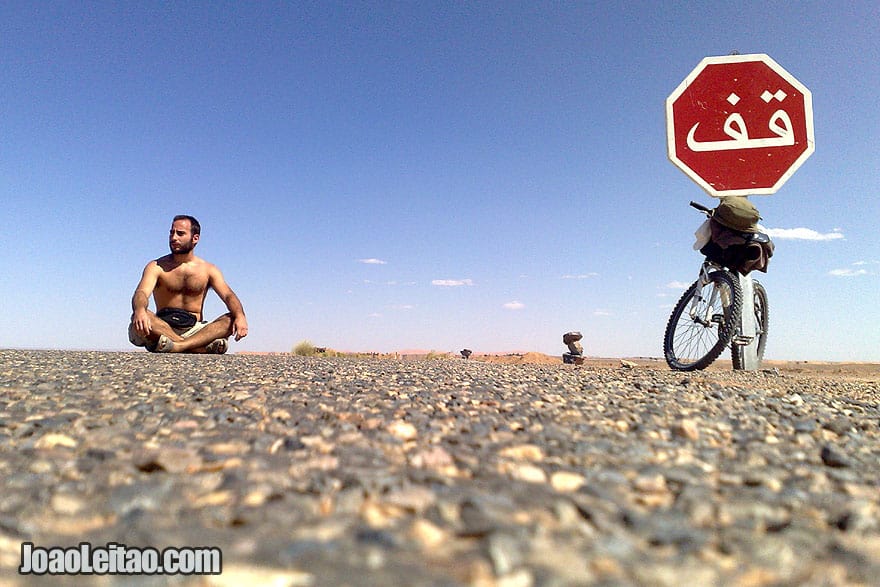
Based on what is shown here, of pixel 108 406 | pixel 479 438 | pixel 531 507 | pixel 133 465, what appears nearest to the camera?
pixel 531 507

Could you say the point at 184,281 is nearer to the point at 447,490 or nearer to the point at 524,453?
the point at 524,453

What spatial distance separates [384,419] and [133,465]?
754 millimetres

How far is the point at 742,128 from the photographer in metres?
5.30

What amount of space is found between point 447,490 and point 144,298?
266 inches

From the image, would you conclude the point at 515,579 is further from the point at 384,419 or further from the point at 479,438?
the point at 384,419

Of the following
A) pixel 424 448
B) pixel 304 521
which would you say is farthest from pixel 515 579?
pixel 424 448

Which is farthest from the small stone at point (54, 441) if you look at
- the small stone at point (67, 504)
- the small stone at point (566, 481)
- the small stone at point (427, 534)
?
the small stone at point (566, 481)

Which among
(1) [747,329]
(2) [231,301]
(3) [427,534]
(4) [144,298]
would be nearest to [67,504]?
(3) [427,534]

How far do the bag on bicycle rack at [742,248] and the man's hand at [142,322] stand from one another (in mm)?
7113

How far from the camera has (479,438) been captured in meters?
1.43

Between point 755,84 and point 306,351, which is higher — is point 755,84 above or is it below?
above

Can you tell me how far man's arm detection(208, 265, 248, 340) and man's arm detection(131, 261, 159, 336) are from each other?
0.75 metres

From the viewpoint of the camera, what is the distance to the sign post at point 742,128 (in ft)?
17.0

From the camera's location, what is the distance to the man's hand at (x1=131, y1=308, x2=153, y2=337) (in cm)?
612
